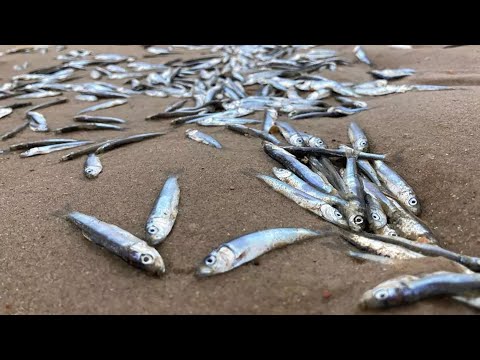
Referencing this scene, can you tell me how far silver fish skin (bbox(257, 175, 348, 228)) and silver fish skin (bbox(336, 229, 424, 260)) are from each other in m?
0.13

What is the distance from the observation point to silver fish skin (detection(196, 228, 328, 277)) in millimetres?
2705

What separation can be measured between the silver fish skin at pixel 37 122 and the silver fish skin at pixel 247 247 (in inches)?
164

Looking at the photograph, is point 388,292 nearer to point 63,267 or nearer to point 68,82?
point 63,267

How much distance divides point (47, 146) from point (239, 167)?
2.57 m

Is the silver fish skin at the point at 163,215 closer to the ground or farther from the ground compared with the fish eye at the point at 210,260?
closer to the ground

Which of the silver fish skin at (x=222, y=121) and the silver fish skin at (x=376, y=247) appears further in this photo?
the silver fish skin at (x=222, y=121)

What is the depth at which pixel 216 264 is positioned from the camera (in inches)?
107

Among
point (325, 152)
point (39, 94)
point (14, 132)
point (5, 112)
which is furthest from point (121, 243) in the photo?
point (39, 94)

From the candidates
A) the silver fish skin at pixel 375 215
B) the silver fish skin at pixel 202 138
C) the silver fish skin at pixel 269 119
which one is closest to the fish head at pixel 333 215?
the silver fish skin at pixel 375 215

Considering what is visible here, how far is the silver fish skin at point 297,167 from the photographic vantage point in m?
3.76

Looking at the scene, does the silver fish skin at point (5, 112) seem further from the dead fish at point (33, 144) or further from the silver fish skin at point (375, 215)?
the silver fish skin at point (375, 215)

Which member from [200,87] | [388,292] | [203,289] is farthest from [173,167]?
[200,87]

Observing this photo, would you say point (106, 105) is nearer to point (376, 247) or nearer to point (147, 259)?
point (147, 259)

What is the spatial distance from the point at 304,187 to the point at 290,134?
1.33 m
